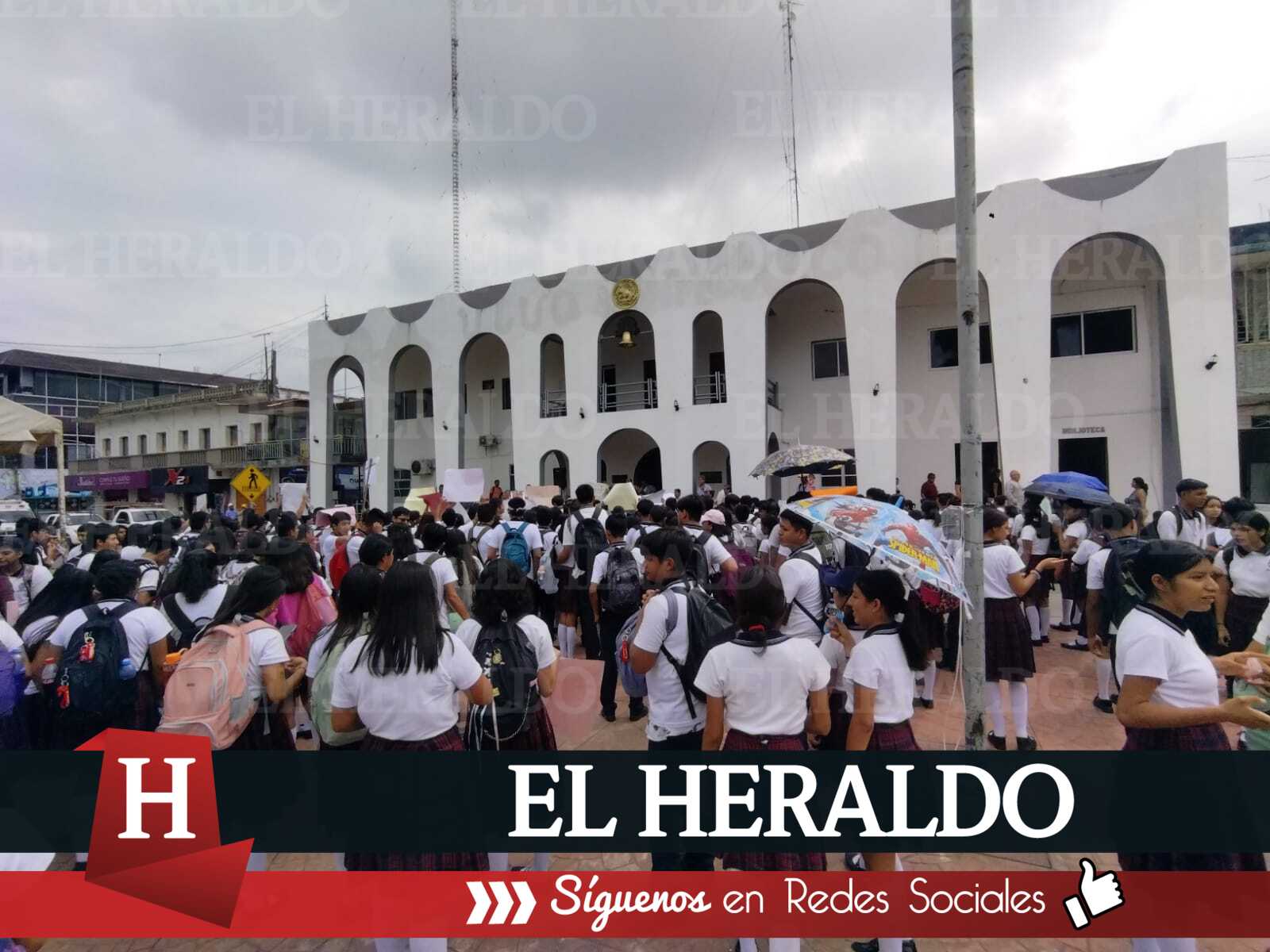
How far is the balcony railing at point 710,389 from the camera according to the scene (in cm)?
1728

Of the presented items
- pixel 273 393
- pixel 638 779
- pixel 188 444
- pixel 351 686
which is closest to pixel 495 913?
pixel 638 779

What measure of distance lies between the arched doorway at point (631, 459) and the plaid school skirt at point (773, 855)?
1825cm

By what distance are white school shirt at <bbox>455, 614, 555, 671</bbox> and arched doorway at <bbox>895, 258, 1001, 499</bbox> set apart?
15.6 meters

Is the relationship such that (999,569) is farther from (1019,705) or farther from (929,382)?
(929,382)

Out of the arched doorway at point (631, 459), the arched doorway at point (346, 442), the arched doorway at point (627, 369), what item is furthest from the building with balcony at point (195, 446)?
the arched doorway at point (627, 369)

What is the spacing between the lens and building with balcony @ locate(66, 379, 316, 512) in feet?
91.3

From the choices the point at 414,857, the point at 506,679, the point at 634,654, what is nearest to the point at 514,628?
the point at 506,679

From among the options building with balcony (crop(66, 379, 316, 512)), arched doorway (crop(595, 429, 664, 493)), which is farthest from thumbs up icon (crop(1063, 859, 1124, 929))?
building with balcony (crop(66, 379, 316, 512))

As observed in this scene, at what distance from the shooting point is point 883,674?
2.58 m

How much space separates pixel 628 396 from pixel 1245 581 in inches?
703

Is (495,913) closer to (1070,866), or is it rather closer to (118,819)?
(118,819)

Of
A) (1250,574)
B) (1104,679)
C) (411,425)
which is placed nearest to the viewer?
(1250,574)

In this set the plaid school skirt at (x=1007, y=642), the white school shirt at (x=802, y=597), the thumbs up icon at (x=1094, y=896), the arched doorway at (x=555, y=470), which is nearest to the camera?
the thumbs up icon at (x=1094, y=896)

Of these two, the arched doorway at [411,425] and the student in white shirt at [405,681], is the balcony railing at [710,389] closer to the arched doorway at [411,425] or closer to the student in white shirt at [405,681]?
the arched doorway at [411,425]
